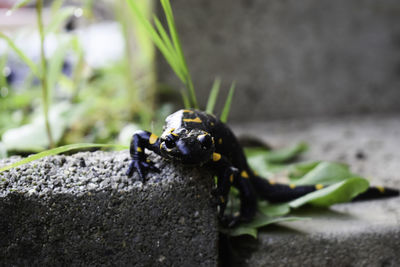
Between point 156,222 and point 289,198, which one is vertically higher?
point 156,222

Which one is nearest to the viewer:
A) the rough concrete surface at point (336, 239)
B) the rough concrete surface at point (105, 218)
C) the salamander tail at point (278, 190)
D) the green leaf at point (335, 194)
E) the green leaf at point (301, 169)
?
the rough concrete surface at point (105, 218)

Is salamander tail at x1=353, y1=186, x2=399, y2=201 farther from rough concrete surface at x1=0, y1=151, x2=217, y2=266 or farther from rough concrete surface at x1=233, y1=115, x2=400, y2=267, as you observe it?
rough concrete surface at x1=0, y1=151, x2=217, y2=266

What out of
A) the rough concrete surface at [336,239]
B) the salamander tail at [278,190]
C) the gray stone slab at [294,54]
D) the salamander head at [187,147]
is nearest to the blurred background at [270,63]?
the gray stone slab at [294,54]

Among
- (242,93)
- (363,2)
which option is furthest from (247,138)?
(363,2)

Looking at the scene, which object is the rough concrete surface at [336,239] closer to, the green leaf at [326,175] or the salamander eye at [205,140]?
the green leaf at [326,175]

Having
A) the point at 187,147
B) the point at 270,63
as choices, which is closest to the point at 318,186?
the point at 187,147

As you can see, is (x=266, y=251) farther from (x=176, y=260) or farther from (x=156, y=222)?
(x=156, y=222)
